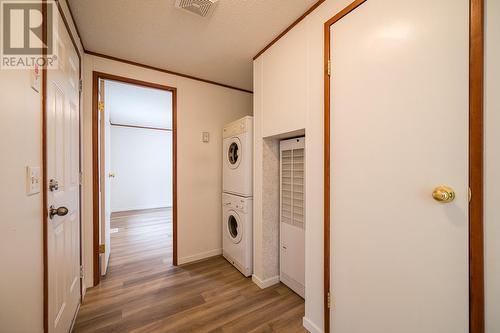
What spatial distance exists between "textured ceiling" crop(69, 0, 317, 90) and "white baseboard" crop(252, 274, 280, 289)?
2.33m

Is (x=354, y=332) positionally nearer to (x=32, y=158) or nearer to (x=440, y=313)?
(x=440, y=313)

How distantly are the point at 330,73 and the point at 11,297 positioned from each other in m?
1.86

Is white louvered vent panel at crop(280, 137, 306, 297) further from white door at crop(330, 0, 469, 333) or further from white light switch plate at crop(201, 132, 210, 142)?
white light switch plate at crop(201, 132, 210, 142)

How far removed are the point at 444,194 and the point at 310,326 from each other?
129 centimetres

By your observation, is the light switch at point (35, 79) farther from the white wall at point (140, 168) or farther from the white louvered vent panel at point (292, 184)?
the white wall at point (140, 168)

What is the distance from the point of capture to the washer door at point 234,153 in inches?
91.6

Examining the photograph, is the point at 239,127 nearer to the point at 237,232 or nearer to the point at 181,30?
the point at 181,30

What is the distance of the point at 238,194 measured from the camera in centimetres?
234

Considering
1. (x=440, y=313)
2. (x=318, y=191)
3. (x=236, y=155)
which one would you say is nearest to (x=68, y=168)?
(x=236, y=155)

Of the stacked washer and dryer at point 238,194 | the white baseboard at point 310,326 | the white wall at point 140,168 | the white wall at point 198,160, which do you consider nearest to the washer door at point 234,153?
the stacked washer and dryer at point 238,194

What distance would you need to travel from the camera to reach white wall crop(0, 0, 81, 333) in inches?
27.7

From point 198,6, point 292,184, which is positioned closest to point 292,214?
point 292,184

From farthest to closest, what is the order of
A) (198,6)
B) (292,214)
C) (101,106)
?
(101,106)
(292,214)
(198,6)

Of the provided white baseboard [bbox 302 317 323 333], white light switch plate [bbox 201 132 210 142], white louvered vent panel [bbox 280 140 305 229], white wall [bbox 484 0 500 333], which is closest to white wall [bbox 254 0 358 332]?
white baseboard [bbox 302 317 323 333]
